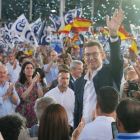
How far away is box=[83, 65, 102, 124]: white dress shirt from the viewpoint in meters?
2.63

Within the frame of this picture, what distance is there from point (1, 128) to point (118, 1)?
2637cm

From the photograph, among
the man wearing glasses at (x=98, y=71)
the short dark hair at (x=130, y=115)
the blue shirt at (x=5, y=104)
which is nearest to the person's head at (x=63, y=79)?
the blue shirt at (x=5, y=104)

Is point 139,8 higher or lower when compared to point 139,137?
higher

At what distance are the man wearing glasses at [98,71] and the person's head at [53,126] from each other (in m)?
0.49

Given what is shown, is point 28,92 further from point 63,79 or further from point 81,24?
point 81,24

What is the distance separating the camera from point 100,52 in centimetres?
269

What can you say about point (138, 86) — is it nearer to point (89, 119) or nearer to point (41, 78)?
point (89, 119)

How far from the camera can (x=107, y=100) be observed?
84.5 inches

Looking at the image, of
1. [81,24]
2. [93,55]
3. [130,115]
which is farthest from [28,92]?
[81,24]

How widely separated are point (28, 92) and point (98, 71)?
2.06 meters

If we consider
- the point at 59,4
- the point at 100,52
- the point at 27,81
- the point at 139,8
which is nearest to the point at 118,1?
the point at 139,8

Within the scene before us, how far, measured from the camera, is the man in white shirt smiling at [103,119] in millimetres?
2002

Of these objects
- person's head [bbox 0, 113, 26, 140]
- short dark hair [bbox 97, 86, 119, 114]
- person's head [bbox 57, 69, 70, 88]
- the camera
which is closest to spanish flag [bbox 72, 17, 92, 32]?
person's head [bbox 57, 69, 70, 88]

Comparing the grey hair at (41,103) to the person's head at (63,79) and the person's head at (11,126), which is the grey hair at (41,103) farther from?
the person's head at (63,79)
